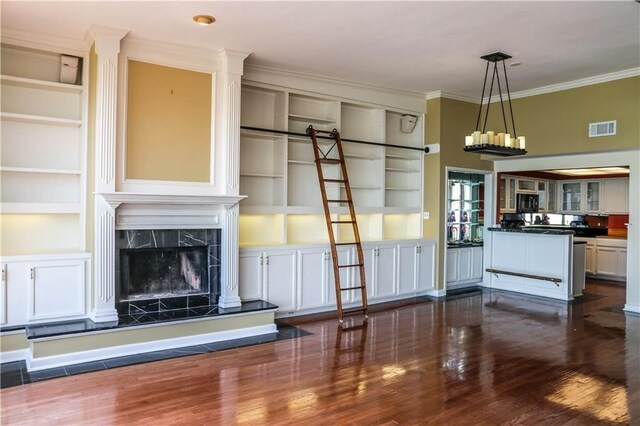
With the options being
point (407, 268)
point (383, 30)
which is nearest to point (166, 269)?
point (383, 30)

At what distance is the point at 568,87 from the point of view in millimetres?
6961

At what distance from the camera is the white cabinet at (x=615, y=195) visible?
9.95 meters

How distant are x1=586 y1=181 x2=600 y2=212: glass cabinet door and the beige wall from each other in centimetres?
876

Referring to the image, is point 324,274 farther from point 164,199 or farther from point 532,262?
point 532,262

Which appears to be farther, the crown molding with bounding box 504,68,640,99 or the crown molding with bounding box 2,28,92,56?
the crown molding with bounding box 504,68,640,99

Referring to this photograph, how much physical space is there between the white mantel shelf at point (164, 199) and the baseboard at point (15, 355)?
5.00ft

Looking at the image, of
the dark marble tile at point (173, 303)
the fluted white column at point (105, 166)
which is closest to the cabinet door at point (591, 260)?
the dark marble tile at point (173, 303)

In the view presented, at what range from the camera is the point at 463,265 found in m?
8.20

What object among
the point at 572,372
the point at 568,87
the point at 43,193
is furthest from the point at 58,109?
the point at 568,87

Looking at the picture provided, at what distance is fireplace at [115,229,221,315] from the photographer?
4965mm

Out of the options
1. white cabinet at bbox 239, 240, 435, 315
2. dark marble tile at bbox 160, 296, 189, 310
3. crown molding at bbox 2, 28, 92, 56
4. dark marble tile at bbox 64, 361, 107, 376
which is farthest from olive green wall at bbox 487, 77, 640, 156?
dark marble tile at bbox 64, 361, 107, 376

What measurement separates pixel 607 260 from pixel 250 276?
738 centimetres

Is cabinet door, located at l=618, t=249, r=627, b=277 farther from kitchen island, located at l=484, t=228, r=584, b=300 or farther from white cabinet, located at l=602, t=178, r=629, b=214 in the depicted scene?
kitchen island, located at l=484, t=228, r=584, b=300

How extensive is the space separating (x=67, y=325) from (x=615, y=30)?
6.00 metres
